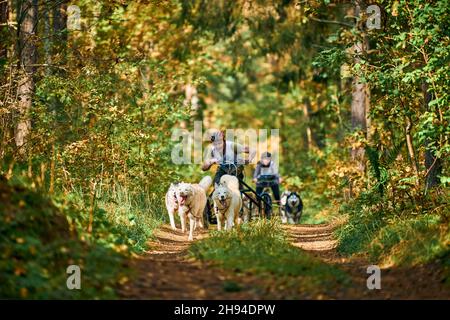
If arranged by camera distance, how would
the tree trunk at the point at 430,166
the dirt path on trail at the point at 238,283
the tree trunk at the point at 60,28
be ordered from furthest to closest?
the tree trunk at the point at 60,28 → the tree trunk at the point at 430,166 → the dirt path on trail at the point at 238,283

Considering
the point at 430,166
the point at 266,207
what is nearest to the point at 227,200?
the point at 266,207

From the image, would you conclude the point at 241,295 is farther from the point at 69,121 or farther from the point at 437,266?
the point at 69,121

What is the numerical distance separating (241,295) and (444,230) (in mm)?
3274

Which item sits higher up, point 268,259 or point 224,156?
point 224,156

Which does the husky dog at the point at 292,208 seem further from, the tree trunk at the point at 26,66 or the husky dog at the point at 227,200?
the tree trunk at the point at 26,66

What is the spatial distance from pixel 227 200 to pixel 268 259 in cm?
552

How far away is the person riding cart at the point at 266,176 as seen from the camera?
22562mm

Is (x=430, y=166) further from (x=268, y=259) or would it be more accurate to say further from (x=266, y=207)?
(x=268, y=259)

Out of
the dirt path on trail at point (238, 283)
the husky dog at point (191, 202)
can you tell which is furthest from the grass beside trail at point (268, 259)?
the husky dog at point (191, 202)

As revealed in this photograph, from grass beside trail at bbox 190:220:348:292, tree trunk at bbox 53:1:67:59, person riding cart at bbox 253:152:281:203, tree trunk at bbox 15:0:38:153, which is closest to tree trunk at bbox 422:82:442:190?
grass beside trail at bbox 190:220:348:292

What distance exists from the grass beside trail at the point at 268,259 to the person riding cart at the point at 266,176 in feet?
30.0

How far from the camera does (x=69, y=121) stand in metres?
16.6

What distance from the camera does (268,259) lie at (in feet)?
34.6

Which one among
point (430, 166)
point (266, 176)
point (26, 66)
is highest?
point (26, 66)
